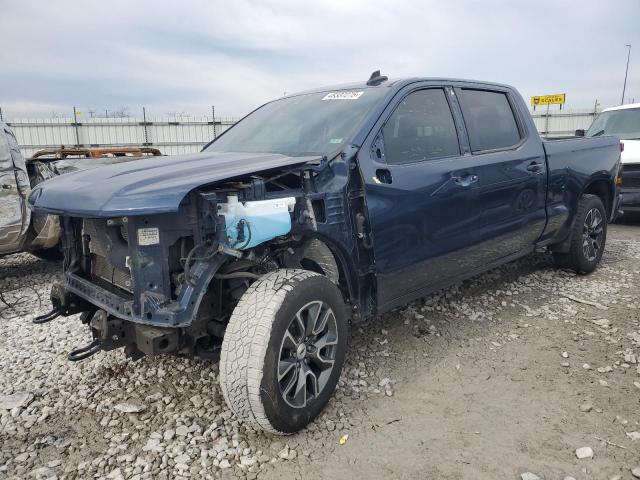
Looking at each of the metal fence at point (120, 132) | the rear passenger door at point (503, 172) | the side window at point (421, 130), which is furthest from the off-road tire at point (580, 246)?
the metal fence at point (120, 132)

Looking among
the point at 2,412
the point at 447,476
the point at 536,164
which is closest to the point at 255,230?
the point at 447,476

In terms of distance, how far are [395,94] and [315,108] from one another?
58 cm

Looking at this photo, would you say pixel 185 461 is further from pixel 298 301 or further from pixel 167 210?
pixel 167 210

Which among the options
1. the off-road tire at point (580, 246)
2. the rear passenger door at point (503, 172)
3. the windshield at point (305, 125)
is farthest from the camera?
the off-road tire at point (580, 246)

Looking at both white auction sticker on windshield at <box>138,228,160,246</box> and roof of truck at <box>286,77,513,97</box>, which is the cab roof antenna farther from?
white auction sticker on windshield at <box>138,228,160,246</box>

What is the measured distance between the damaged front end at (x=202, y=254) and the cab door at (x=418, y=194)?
0.49 ft

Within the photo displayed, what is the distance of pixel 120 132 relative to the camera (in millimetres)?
14383

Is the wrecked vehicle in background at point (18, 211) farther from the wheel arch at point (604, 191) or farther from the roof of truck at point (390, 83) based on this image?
the wheel arch at point (604, 191)

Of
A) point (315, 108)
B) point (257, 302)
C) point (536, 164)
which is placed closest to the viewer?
point (257, 302)

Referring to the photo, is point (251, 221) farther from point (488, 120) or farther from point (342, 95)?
point (488, 120)

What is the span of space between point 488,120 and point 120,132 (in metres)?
12.8

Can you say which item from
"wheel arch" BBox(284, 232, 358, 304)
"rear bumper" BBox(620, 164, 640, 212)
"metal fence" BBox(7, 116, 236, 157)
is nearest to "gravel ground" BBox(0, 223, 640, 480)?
"wheel arch" BBox(284, 232, 358, 304)

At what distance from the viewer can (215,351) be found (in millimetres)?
2717

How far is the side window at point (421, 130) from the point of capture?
3.14 metres
